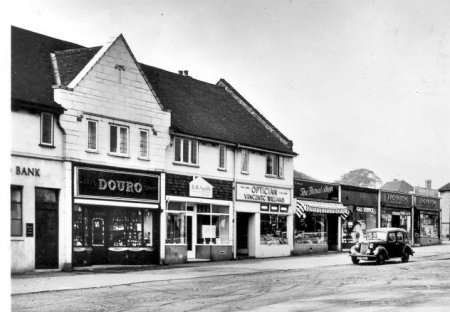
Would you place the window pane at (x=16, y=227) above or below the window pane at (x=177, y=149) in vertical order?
below

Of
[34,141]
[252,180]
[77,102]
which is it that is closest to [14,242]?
[34,141]

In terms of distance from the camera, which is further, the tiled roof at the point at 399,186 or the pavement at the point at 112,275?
the tiled roof at the point at 399,186

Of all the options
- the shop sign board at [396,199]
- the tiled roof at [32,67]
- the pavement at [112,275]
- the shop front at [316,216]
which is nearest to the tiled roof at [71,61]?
the tiled roof at [32,67]

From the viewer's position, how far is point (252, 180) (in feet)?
123

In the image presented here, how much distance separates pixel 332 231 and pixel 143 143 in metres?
20.5

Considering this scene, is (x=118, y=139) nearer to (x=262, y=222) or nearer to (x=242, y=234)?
(x=242, y=234)

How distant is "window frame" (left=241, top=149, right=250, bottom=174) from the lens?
36875mm

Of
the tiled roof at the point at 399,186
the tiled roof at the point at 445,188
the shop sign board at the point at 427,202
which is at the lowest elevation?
the shop sign board at the point at 427,202

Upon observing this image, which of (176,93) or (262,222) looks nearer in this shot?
(176,93)

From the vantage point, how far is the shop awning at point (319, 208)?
41.6 meters

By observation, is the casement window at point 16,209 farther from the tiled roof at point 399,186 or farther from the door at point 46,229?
the tiled roof at point 399,186

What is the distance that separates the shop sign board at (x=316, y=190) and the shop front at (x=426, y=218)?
14922mm

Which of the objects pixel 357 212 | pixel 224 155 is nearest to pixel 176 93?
pixel 224 155

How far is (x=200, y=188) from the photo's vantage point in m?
33.4
